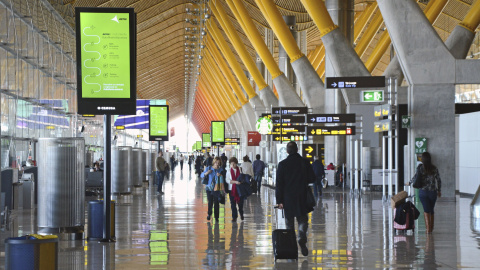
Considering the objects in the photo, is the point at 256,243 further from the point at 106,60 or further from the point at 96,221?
the point at 106,60

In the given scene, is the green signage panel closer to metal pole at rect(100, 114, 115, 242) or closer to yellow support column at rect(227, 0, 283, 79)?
metal pole at rect(100, 114, 115, 242)

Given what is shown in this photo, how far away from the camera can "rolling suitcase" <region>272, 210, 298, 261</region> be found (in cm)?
966

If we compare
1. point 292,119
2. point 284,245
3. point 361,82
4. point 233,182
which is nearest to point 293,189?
point 284,245

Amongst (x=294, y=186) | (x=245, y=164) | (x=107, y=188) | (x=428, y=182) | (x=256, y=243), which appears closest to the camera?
(x=294, y=186)

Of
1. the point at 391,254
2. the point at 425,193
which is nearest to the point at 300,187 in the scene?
the point at 391,254

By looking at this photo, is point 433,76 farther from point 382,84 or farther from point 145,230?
point 145,230

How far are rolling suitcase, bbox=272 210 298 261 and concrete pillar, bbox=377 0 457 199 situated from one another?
1442 cm

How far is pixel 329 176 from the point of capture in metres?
33.2

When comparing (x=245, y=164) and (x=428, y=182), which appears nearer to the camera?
(x=428, y=182)

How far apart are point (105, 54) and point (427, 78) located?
43.7ft

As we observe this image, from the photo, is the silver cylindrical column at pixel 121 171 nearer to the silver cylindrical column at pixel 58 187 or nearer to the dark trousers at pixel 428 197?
the silver cylindrical column at pixel 58 187

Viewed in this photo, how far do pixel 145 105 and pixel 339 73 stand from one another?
13.6m

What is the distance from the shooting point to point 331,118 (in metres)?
29.8

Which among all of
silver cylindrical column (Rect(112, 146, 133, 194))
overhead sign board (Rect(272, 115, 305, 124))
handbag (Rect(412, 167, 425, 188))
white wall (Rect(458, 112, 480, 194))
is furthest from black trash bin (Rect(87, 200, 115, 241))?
overhead sign board (Rect(272, 115, 305, 124))
